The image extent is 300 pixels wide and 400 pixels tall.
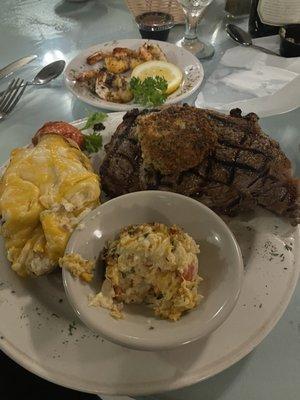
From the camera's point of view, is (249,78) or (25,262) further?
(249,78)

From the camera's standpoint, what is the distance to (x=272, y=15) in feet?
7.29

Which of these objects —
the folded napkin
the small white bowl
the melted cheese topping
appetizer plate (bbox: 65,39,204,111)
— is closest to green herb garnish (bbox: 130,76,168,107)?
appetizer plate (bbox: 65,39,204,111)

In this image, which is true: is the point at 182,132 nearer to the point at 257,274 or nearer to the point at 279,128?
the point at 257,274

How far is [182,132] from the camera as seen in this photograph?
1.29 meters

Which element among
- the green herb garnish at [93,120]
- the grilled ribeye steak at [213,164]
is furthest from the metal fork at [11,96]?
the grilled ribeye steak at [213,164]

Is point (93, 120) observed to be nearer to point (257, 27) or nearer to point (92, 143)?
point (92, 143)

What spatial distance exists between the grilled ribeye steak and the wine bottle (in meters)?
1.19

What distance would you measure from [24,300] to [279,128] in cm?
136

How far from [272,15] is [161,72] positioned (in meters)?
0.78

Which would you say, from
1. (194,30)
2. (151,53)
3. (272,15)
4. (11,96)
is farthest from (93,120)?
(272,15)

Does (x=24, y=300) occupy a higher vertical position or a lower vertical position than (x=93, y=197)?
lower

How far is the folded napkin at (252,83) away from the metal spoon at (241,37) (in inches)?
1.2

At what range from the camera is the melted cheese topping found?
3.80 feet

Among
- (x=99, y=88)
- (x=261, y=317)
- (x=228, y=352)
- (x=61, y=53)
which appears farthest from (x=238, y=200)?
(x=61, y=53)
